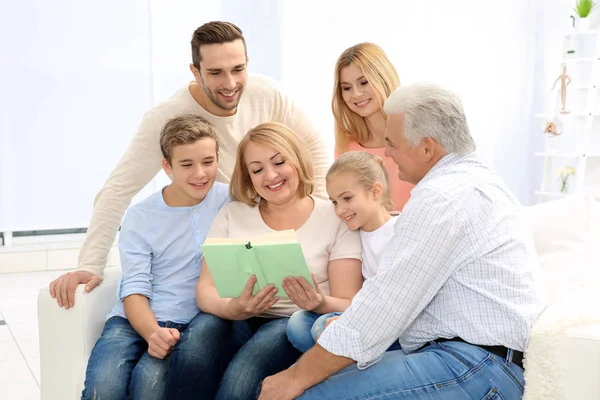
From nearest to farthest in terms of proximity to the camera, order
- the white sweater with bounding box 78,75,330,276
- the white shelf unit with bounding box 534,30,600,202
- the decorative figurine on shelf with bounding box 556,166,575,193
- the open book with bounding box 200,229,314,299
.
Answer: the open book with bounding box 200,229,314,299 < the white sweater with bounding box 78,75,330,276 < the white shelf unit with bounding box 534,30,600,202 < the decorative figurine on shelf with bounding box 556,166,575,193

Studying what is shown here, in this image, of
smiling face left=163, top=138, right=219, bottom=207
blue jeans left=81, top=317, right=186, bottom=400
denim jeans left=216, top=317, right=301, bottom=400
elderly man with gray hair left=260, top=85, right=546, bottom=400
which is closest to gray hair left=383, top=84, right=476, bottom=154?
elderly man with gray hair left=260, top=85, right=546, bottom=400

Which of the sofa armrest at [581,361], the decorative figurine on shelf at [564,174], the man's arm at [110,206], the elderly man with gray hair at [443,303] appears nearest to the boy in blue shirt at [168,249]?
the man's arm at [110,206]

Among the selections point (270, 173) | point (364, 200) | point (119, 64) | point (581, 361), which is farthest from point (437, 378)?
point (119, 64)

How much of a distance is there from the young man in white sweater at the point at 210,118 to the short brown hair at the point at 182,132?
0.71 feet

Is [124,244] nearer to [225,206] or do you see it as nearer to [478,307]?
[225,206]

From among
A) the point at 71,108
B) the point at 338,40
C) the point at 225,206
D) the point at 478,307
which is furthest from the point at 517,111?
the point at 478,307

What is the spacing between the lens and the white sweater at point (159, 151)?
2.53 metres

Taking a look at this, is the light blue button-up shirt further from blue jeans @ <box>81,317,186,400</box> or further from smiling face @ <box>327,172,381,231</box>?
smiling face @ <box>327,172,381,231</box>

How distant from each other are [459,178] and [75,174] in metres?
4.54

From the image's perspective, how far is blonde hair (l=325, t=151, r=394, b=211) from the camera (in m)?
2.31

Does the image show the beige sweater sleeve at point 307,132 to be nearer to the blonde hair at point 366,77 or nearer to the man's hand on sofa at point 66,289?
the blonde hair at point 366,77

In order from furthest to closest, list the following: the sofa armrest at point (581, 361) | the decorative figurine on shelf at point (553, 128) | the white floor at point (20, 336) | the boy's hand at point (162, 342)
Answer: the decorative figurine on shelf at point (553, 128)
the white floor at point (20, 336)
the boy's hand at point (162, 342)
the sofa armrest at point (581, 361)

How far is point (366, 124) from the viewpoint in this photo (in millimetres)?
3102

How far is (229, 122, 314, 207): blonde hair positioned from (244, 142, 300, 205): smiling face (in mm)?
16
